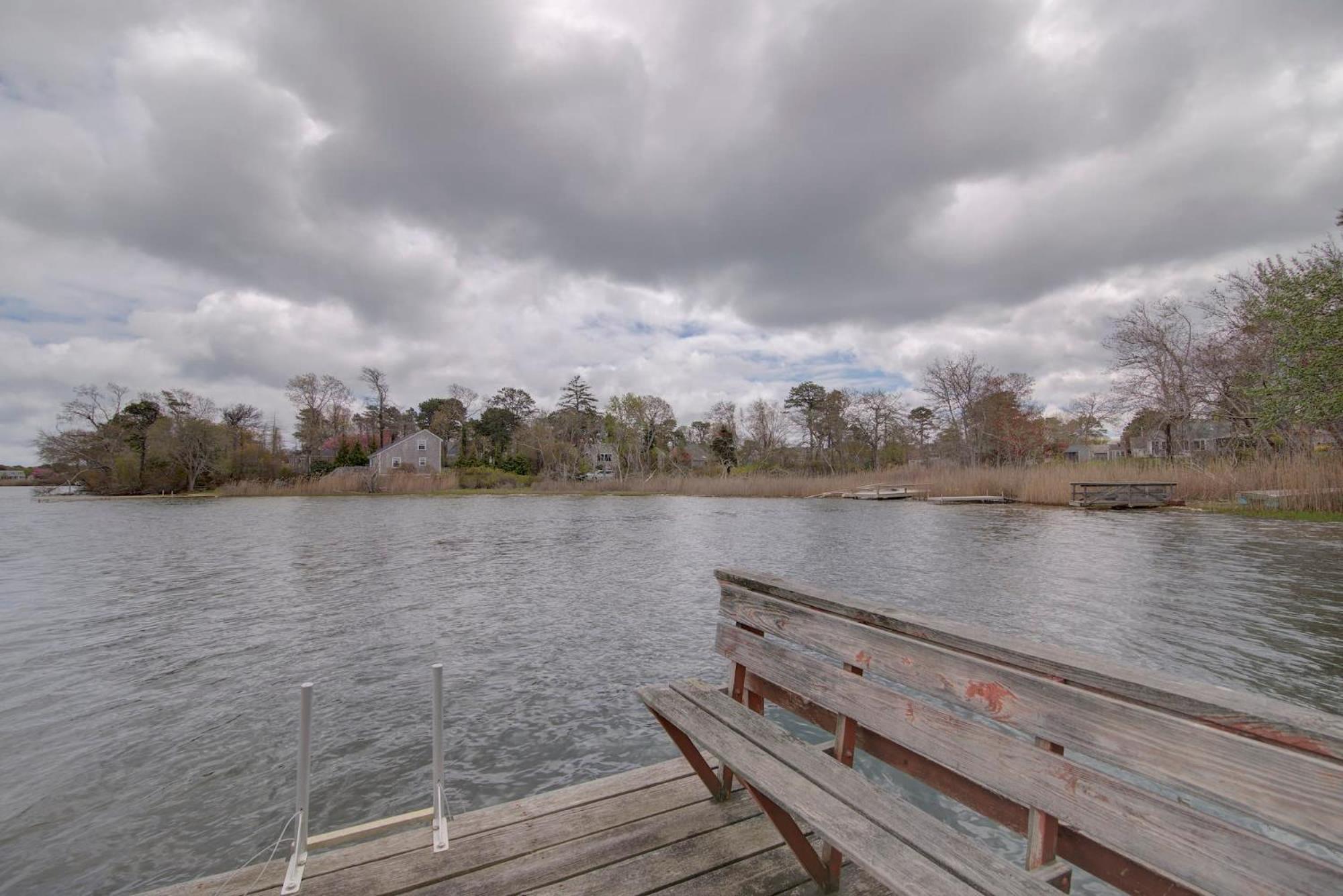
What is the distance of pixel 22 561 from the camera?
48.4 ft

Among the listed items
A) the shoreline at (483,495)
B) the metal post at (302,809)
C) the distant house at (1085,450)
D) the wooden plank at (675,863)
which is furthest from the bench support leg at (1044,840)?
the distant house at (1085,450)

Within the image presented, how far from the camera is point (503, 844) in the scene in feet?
7.98

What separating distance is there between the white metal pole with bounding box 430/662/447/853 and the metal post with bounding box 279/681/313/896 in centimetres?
44

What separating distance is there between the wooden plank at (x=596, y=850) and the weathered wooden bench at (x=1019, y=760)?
0.13 m

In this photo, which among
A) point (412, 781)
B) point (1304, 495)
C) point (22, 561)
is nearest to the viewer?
point (412, 781)

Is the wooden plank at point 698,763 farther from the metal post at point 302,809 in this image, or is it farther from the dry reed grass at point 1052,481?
the dry reed grass at point 1052,481

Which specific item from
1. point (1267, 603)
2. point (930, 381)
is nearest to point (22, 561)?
point (1267, 603)

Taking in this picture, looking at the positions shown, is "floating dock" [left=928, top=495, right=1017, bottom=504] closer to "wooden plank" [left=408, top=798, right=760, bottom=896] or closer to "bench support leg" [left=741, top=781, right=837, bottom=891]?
"wooden plank" [left=408, top=798, right=760, bottom=896]

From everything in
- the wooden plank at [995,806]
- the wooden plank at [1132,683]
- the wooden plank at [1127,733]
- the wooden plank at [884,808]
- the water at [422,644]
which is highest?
the wooden plank at [1132,683]

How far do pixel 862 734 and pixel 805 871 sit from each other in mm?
576

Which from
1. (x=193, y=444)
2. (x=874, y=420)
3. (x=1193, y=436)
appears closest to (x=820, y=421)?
(x=874, y=420)

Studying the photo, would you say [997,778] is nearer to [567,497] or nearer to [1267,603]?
[1267,603]

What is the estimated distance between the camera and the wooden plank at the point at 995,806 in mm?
1649

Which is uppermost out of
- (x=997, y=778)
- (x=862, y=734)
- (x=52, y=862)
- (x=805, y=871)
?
(x=997, y=778)
